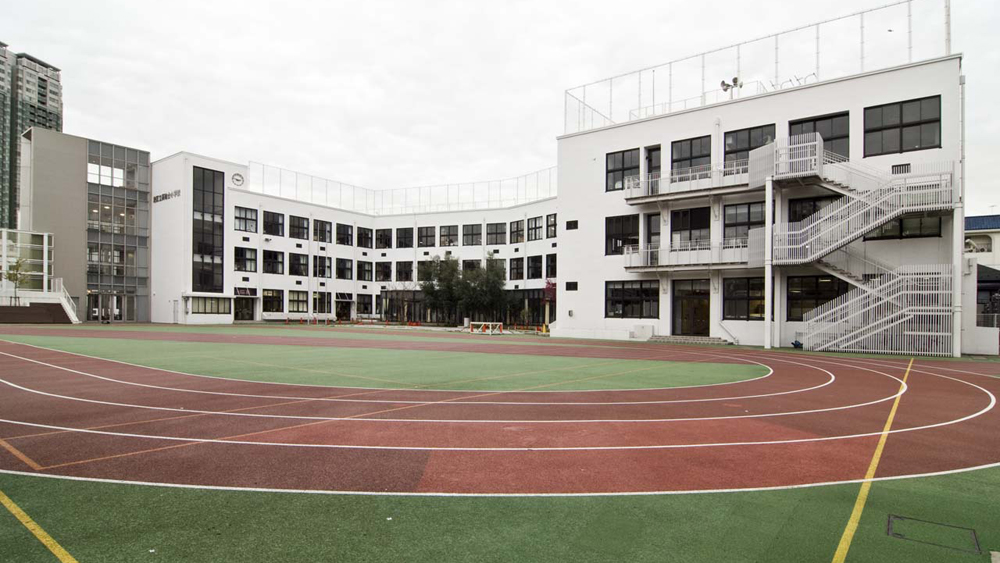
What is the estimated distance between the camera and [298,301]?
66562 mm

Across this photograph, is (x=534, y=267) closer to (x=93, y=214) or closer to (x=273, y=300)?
(x=273, y=300)

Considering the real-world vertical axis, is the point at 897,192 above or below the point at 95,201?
below

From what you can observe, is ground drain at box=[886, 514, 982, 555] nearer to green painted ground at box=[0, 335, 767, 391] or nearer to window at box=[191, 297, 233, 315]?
green painted ground at box=[0, 335, 767, 391]

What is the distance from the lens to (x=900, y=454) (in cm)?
737

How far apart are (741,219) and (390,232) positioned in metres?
51.3

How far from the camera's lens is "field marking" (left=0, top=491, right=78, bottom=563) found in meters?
4.11

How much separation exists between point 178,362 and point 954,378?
24.5 m

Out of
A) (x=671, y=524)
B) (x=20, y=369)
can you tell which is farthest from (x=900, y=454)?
(x=20, y=369)

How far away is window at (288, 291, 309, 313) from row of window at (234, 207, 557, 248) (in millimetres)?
6949

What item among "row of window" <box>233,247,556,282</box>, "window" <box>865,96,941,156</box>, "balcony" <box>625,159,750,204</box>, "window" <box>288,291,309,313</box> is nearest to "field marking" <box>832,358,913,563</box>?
"window" <box>865,96,941,156</box>

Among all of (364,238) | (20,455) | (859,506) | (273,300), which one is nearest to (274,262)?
(273,300)

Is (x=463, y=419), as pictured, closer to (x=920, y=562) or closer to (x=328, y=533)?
(x=328, y=533)

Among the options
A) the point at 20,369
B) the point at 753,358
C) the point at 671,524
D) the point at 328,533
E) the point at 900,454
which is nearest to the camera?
the point at 328,533

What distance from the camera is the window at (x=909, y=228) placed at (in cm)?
2627
